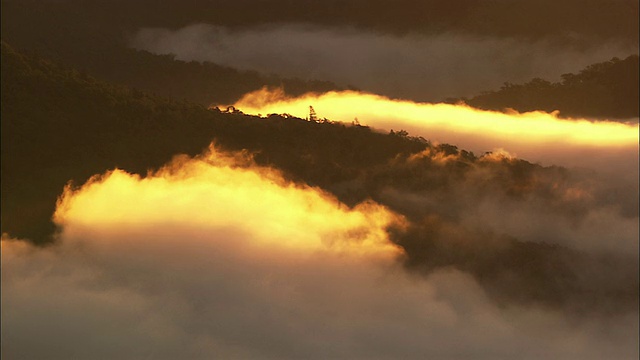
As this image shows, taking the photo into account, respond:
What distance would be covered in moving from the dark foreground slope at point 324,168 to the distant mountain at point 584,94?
25.7 ft

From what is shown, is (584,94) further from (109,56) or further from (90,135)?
(90,135)

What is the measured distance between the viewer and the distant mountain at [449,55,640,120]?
3123 centimetres

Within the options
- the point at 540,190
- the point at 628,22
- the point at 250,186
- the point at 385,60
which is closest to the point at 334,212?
the point at 250,186

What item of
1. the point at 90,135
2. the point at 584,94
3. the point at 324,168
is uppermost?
the point at 584,94

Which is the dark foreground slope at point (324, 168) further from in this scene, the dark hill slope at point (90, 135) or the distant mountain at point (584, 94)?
the distant mountain at point (584, 94)

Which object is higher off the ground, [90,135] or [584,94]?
[584,94]

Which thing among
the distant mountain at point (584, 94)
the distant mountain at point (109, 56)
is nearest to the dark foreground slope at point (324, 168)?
the distant mountain at point (109, 56)

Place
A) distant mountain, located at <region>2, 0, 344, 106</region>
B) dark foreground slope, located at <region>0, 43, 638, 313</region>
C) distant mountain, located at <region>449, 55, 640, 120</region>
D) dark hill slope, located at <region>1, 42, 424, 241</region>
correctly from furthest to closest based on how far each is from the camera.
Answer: distant mountain, located at <region>449, 55, 640, 120</region> < distant mountain, located at <region>2, 0, 344, 106</region> < dark foreground slope, located at <region>0, 43, 638, 313</region> < dark hill slope, located at <region>1, 42, 424, 241</region>

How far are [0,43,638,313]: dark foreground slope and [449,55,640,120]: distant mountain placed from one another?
25.7 feet

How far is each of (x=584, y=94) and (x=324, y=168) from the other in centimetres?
1538

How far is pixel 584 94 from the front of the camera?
3241cm

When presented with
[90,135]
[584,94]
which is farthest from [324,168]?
[584,94]

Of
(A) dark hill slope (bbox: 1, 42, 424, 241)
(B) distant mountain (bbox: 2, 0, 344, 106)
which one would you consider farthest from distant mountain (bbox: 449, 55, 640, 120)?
(A) dark hill slope (bbox: 1, 42, 424, 241)

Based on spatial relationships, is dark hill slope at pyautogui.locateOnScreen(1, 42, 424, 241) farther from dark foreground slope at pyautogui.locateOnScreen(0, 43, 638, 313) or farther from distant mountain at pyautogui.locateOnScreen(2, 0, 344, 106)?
distant mountain at pyautogui.locateOnScreen(2, 0, 344, 106)
